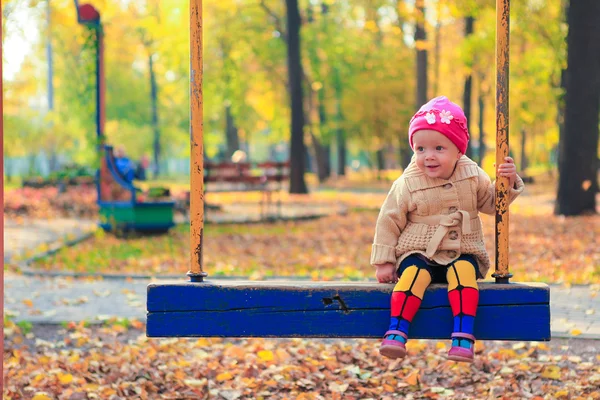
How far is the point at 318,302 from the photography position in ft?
12.1

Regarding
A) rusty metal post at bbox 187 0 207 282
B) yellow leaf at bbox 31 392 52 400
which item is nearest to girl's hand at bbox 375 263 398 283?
rusty metal post at bbox 187 0 207 282

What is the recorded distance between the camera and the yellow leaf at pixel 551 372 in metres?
5.16

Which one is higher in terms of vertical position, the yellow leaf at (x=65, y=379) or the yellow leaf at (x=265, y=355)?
the yellow leaf at (x=265, y=355)

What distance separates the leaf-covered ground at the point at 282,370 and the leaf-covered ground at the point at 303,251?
311cm

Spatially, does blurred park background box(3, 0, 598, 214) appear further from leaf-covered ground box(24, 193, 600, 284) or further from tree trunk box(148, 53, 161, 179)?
leaf-covered ground box(24, 193, 600, 284)

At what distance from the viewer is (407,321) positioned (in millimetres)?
3621

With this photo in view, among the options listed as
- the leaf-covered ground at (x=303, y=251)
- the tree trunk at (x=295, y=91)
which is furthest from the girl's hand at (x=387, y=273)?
the tree trunk at (x=295, y=91)

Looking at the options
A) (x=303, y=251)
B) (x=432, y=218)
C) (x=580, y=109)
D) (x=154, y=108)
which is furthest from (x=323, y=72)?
(x=432, y=218)

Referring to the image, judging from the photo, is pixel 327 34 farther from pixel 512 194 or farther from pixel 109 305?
pixel 512 194

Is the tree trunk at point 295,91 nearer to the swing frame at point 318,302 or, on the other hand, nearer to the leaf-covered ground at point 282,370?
the leaf-covered ground at point 282,370

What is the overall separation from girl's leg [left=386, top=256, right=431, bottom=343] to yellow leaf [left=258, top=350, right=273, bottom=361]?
7.19ft

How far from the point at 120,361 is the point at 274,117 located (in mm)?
35879

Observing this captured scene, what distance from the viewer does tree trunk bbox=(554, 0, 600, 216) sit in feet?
45.6

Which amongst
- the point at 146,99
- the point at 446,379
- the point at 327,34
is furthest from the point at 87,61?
the point at 146,99
